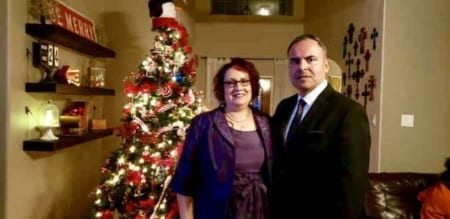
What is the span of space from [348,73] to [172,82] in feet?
7.77

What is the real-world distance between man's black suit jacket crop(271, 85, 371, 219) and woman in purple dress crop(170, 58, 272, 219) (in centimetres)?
13

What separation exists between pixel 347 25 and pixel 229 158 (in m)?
3.65

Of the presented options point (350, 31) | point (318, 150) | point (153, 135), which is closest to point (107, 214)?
point (153, 135)

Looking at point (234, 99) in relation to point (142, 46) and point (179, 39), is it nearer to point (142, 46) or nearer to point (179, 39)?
point (179, 39)

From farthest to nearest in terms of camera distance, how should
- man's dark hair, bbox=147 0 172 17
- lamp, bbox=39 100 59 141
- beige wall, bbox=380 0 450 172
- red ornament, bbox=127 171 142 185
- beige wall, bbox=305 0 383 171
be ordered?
beige wall, bbox=305 0 383 171
beige wall, bbox=380 0 450 172
man's dark hair, bbox=147 0 172 17
red ornament, bbox=127 171 142 185
lamp, bbox=39 100 59 141

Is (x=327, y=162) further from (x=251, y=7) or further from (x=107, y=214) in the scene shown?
(x=251, y=7)

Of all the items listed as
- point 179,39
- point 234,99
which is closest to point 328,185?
point 234,99

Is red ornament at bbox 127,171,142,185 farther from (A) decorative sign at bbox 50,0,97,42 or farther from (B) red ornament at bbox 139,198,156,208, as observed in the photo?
(A) decorative sign at bbox 50,0,97,42

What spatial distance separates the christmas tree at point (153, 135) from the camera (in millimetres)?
3127

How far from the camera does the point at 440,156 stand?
146 inches

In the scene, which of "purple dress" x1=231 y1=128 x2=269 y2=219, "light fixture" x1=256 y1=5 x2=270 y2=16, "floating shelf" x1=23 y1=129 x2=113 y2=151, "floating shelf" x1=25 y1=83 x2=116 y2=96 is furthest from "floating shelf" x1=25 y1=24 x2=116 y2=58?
"light fixture" x1=256 y1=5 x2=270 y2=16

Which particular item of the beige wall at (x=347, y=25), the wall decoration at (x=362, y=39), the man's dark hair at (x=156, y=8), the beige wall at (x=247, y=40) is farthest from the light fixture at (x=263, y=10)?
the man's dark hair at (x=156, y=8)

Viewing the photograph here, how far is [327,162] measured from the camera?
4.83ft

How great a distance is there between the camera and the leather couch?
294cm
